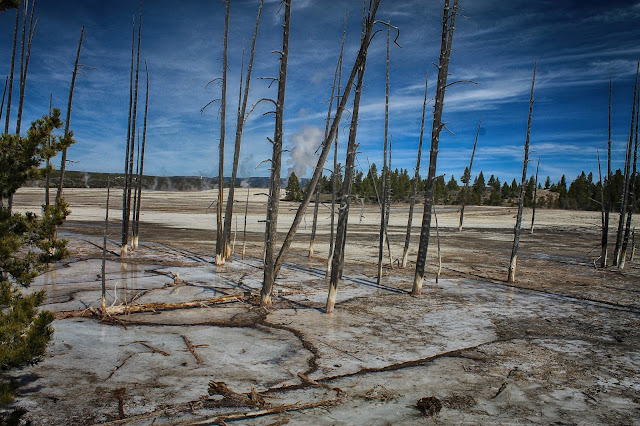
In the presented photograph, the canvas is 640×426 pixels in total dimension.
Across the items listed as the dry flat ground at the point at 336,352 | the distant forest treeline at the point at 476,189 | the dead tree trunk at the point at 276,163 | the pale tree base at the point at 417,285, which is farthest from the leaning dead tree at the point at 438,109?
the distant forest treeline at the point at 476,189

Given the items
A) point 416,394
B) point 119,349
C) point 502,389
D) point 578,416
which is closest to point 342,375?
point 416,394

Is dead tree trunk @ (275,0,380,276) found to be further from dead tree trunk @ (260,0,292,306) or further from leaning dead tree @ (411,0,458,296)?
leaning dead tree @ (411,0,458,296)

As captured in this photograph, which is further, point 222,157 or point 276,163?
point 222,157

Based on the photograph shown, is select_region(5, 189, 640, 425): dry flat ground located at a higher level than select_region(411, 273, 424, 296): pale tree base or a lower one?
lower

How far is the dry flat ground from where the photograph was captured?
466cm

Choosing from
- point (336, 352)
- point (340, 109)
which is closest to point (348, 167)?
point (340, 109)

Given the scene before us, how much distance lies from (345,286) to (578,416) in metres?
7.36

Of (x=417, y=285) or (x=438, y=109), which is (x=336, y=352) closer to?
(x=417, y=285)

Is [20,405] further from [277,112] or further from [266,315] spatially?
[277,112]

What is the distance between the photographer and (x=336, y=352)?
6512mm

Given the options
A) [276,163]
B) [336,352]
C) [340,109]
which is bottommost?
[336,352]

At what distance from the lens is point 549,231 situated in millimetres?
35906

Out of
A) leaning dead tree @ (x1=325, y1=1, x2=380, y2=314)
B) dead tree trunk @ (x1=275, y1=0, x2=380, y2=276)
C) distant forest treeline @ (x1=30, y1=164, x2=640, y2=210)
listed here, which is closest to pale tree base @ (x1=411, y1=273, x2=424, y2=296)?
leaning dead tree @ (x1=325, y1=1, x2=380, y2=314)

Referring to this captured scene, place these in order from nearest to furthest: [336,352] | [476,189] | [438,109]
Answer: [336,352]
[438,109]
[476,189]
